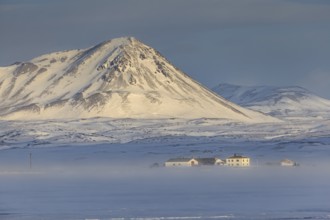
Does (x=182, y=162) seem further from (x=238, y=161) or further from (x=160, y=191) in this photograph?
(x=160, y=191)

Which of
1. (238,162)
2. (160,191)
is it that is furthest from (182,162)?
(160,191)

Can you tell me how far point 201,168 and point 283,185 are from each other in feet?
136

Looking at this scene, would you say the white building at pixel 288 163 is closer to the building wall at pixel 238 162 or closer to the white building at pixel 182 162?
the building wall at pixel 238 162

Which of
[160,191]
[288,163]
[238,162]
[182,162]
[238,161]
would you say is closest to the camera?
[160,191]

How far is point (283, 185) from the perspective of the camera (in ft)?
379

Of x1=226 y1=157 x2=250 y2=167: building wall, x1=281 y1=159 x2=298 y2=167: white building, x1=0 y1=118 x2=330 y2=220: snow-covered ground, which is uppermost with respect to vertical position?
x1=226 y1=157 x2=250 y2=167: building wall

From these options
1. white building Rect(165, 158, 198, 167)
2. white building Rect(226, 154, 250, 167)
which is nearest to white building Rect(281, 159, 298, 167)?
white building Rect(226, 154, 250, 167)

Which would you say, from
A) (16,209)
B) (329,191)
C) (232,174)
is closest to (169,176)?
(232,174)

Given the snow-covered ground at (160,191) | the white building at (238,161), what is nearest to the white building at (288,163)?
the snow-covered ground at (160,191)

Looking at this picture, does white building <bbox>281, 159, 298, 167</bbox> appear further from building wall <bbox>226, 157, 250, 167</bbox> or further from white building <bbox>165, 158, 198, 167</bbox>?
white building <bbox>165, 158, 198, 167</bbox>

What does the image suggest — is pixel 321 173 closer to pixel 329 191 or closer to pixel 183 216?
pixel 329 191

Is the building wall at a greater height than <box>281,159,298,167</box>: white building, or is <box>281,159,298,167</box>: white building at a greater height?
the building wall

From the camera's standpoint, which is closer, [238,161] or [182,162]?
[182,162]

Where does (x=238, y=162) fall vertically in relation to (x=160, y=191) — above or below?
above
